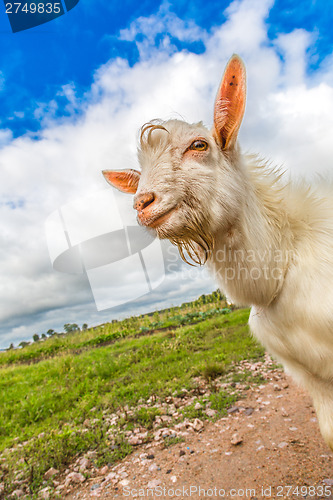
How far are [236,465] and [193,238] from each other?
101 inches

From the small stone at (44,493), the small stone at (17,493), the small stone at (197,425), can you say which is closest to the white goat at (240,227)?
the small stone at (197,425)

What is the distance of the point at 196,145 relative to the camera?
186cm

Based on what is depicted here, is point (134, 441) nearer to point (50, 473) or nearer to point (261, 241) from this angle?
point (50, 473)

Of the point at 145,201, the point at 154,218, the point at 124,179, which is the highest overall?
the point at 124,179

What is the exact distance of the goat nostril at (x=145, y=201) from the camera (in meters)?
1.69

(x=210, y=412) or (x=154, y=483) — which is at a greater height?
(x=154, y=483)

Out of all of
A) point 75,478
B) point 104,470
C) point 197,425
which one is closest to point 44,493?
point 75,478

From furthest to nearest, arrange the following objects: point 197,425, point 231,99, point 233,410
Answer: point 233,410
point 197,425
point 231,99

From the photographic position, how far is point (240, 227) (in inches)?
73.0

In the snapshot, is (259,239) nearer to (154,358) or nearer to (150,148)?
(150,148)

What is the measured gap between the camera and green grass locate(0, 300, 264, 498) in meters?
3.76

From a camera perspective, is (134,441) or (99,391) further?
(99,391)

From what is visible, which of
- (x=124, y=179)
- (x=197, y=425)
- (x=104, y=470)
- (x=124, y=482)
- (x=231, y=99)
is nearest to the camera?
(x=231, y=99)

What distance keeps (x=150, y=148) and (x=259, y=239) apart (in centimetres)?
97
